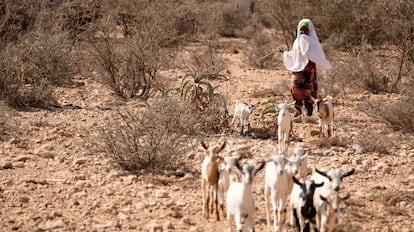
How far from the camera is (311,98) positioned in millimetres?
10141

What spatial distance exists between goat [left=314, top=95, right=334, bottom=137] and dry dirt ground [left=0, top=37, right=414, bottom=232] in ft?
0.72

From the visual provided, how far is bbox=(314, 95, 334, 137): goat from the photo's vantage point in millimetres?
9062

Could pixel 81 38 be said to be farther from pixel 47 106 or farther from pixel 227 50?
A: pixel 227 50

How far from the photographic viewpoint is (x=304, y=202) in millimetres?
Answer: 5473

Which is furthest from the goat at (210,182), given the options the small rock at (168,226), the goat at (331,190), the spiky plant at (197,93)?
the spiky plant at (197,93)

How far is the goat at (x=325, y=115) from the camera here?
906 cm

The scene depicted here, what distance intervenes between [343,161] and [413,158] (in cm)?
107

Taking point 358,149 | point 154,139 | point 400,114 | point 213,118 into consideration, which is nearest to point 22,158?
point 154,139

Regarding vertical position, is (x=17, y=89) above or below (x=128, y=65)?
below

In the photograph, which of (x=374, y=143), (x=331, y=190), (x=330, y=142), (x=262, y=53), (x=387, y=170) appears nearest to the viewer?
(x=331, y=190)

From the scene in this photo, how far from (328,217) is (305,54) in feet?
17.4

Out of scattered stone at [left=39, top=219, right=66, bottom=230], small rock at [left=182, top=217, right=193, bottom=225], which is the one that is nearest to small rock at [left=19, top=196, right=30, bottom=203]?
scattered stone at [left=39, top=219, right=66, bottom=230]

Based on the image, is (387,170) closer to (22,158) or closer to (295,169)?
(295,169)

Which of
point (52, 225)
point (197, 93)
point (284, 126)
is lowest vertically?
point (52, 225)
